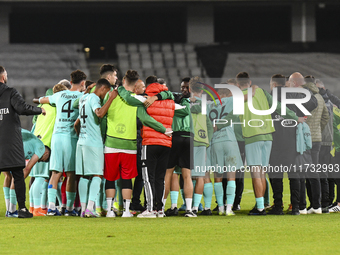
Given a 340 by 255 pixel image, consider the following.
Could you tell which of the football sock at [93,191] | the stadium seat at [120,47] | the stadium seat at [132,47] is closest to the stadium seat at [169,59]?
the stadium seat at [132,47]

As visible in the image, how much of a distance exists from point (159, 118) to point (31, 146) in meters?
1.87

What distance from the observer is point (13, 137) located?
21.8 ft

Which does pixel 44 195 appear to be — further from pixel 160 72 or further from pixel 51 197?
pixel 160 72

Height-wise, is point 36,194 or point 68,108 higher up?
point 68,108

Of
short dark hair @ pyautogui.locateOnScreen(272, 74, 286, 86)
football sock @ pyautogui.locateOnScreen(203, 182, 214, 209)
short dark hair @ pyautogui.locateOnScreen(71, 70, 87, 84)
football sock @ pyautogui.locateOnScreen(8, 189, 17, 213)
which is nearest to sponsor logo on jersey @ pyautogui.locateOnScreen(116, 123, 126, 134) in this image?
short dark hair @ pyautogui.locateOnScreen(71, 70, 87, 84)

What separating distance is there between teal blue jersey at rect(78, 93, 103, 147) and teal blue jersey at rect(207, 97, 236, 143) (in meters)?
1.64

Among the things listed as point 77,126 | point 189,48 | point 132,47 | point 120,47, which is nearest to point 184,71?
point 189,48

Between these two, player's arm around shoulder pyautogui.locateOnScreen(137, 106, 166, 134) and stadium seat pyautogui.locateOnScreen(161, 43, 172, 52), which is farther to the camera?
stadium seat pyautogui.locateOnScreen(161, 43, 172, 52)

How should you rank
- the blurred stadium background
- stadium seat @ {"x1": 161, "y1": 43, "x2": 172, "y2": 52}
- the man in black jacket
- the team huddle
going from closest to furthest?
1. the man in black jacket
2. the team huddle
3. the blurred stadium background
4. stadium seat @ {"x1": 161, "y1": 43, "x2": 172, "y2": 52}

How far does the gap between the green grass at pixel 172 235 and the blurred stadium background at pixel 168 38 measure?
16.0 metres

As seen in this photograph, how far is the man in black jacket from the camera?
6.55 metres

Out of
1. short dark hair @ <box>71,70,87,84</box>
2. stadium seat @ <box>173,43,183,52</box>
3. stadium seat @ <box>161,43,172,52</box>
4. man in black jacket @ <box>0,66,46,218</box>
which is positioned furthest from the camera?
stadium seat @ <box>161,43,172,52</box>

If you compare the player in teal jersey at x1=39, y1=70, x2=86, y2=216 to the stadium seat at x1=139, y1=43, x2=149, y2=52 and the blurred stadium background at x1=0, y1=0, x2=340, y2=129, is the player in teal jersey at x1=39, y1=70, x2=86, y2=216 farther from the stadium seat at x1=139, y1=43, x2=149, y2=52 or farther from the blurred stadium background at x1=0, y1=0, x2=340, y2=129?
the stadium seat at x1=139, y1=43, x2=149, y2=52

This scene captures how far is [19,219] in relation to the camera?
6570 millimetres
